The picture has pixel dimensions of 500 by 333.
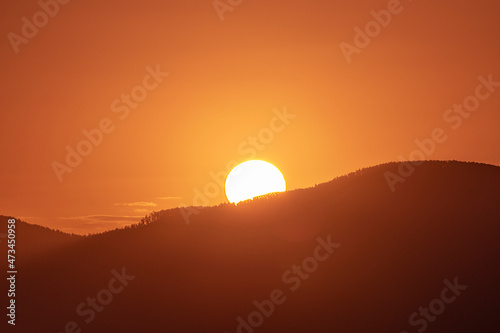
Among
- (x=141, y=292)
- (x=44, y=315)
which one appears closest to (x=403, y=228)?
(x=141, y=292)

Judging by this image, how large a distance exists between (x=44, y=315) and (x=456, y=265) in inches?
1007

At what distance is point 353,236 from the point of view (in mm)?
42906

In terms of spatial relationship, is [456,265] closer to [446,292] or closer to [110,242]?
[446,292]
